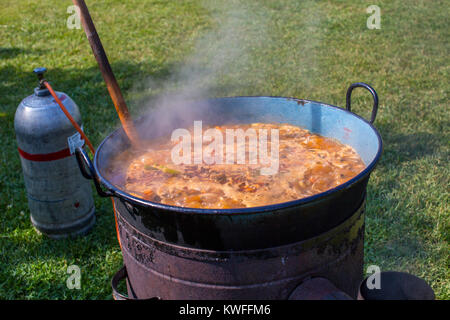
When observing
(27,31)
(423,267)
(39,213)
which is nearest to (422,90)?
(423,267)

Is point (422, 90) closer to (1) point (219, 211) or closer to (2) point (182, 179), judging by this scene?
(2) point (182, 179)

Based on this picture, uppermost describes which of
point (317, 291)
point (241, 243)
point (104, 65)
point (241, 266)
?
point (104, 65)

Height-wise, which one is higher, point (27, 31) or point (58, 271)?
point (27, 31)

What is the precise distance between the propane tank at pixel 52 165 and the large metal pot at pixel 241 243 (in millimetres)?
1483

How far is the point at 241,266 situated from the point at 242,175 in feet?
2.36

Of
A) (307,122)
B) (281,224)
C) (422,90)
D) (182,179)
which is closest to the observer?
(281,224)

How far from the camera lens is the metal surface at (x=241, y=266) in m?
2.11

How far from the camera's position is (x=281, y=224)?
203cm

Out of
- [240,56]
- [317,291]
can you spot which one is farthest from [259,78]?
[317,291]

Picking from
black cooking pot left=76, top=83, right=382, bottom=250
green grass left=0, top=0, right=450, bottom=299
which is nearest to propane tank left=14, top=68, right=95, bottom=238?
green grass left=0, top=0, right=450, bottom=299

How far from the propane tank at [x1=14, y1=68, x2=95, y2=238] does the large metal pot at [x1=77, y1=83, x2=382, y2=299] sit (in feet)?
4.87

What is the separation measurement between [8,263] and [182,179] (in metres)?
2.20

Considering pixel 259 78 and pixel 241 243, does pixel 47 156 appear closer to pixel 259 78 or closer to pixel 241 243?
pixel 241 243

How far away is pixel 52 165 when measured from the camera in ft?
12.8
